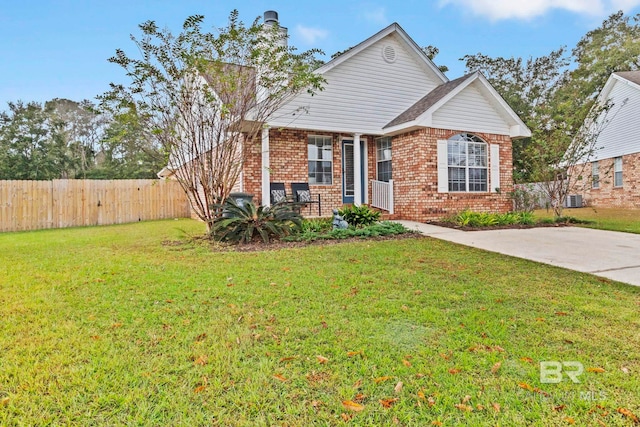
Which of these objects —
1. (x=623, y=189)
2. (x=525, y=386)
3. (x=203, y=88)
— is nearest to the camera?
(x=525, y=386)

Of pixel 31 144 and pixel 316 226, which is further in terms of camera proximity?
pixel 31 144

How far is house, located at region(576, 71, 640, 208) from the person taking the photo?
17453 millimetres

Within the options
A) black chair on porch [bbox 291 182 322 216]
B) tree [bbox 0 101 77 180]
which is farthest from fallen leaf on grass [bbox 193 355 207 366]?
tree [bbox 0 101 77 180]

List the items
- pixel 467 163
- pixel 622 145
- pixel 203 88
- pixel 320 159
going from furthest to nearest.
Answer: pixel 622 145
pixel 320 159
pixel 467 163
pixel 203 88

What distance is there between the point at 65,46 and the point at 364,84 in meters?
11.2

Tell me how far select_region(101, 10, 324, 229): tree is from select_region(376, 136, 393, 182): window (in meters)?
4.71

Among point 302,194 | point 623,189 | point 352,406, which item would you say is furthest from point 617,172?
point 352,406

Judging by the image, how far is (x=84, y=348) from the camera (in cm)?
257

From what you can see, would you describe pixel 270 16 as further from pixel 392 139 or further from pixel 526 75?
pixel 526 75

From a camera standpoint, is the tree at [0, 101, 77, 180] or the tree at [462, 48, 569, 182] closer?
the tree at [0, 101, 77, 180]

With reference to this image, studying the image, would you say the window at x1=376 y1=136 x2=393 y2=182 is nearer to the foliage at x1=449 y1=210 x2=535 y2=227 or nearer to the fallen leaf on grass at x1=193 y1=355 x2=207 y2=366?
the foliage at x1=449 y1=210 x2=535 y2=227

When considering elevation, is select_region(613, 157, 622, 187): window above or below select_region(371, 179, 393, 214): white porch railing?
above

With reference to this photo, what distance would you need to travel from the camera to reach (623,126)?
59.6 feet

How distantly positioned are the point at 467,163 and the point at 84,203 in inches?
539
